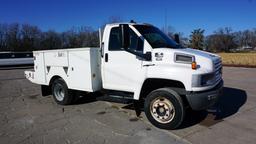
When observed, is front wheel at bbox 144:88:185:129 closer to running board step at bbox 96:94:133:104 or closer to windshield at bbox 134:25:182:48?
running board step at bbox 96:94:133:104

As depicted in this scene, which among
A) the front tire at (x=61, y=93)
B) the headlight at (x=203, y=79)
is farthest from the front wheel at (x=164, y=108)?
the front tire at (x=61, y=93)

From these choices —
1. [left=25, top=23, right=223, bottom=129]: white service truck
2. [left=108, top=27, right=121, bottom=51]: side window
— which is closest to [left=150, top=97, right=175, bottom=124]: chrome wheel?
[left=25, top=23, right=223, bottom=129]: white service truck

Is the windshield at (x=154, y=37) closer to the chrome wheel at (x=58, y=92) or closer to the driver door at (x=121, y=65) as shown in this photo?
the driver door at (x=121, y=65)

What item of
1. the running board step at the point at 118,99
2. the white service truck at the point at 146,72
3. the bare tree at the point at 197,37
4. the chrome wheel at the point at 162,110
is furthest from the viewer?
the bare tree at the point at 197,37

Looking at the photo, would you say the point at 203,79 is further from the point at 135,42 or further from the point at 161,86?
the point at 135,42

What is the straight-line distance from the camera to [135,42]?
5.88 m

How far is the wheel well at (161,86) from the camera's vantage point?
5.35 meters

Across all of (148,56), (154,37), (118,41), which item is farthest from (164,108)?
(118,41)

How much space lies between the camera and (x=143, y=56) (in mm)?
5645

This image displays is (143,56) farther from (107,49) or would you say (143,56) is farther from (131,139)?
(131,139)

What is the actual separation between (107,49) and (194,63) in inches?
90.0

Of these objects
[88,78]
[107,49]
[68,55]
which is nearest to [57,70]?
[68,55]

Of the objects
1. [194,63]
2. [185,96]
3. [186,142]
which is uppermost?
[194,63]

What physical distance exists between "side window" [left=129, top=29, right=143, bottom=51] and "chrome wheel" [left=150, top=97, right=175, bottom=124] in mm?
1242
